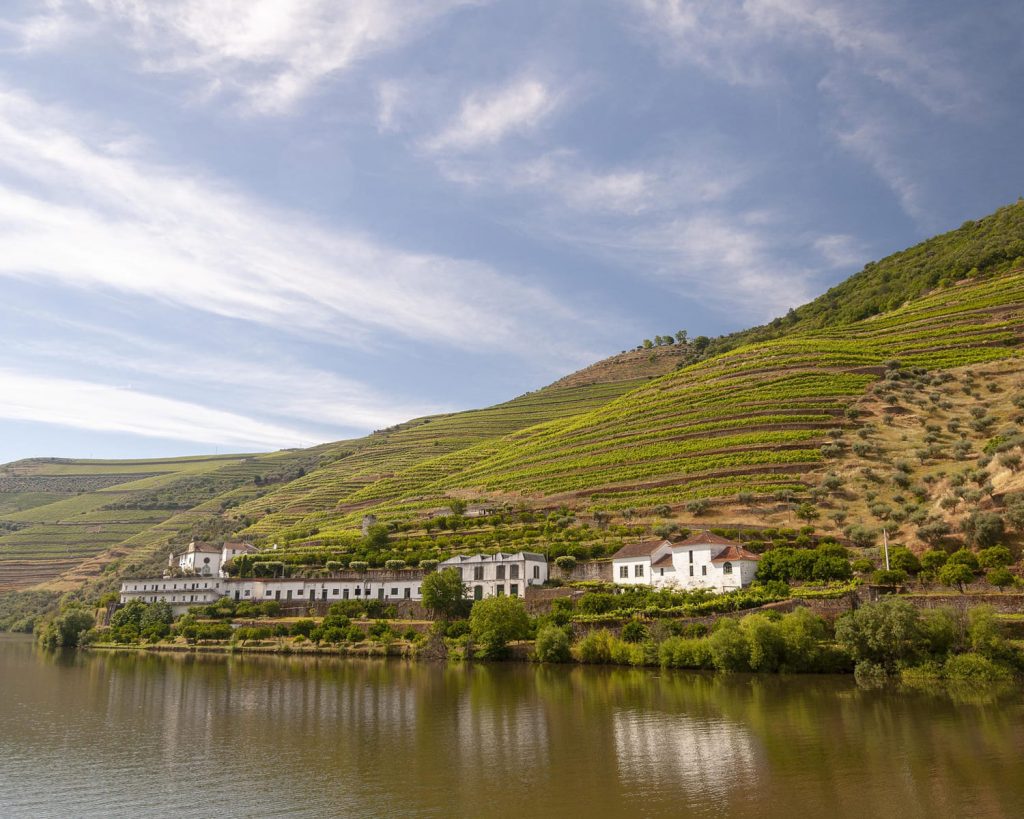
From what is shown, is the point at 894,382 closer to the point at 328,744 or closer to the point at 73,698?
the point at 328,744

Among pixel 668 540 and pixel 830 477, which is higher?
pixel 830 477

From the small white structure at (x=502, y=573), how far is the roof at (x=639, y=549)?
7.46m

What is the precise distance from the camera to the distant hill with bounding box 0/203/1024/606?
70.5m

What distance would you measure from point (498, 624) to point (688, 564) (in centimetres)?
1584

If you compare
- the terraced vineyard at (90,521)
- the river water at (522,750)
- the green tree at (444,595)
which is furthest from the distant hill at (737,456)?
the river water at (522,750)

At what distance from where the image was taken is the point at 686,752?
28484mm

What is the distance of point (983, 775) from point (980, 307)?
97.2 meters

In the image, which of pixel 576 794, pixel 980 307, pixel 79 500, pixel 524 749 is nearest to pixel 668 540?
pixel 524 749

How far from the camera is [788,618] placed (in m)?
47.4

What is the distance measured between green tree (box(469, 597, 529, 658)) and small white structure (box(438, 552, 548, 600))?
6.32 m

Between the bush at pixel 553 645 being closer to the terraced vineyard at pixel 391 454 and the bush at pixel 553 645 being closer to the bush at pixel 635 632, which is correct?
the bush at pixel 635 632

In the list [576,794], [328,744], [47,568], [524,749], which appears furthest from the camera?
[47,568]

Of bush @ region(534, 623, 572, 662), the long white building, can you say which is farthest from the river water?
the long white building

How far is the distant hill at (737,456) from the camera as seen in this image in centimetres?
7050
